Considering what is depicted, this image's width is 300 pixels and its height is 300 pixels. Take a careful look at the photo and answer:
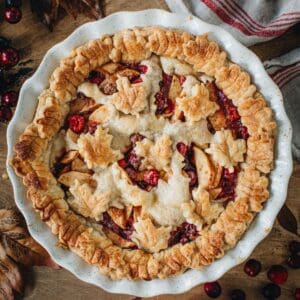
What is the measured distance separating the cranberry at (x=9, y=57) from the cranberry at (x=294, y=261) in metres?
1.57

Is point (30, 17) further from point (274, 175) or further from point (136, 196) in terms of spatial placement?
point (274, 175)

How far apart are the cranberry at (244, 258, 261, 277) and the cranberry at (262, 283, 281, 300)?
0.28 feet

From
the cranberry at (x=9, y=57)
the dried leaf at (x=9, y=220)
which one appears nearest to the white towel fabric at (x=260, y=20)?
the cranberry at (x=9, y=57)

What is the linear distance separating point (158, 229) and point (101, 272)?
11.8 inches

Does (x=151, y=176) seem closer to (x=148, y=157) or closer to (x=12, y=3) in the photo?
(x=148, y=157)

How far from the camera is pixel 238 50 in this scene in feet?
8.82

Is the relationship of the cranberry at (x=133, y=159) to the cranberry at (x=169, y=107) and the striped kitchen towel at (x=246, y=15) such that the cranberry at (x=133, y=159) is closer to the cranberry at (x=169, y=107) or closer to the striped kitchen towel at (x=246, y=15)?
the cranberry at (x=169, y=107)

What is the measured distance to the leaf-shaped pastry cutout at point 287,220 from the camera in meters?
3.08

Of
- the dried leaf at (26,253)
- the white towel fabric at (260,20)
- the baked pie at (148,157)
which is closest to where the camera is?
the baked pie at (148,157)

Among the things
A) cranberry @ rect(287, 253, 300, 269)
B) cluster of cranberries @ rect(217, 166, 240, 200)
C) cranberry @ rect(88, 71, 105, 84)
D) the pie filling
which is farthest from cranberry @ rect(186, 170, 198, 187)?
cranberry @ rect(287, 253, 300, 269)

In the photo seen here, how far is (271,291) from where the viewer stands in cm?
304

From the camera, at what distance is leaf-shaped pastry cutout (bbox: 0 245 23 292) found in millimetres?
3045

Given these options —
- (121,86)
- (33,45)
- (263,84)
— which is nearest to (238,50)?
(263,84)

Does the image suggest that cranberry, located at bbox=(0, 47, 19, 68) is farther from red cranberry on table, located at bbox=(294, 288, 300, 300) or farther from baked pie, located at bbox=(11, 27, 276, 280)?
red cranberry on table, located at bbox=(294, 288, 300, 300)
